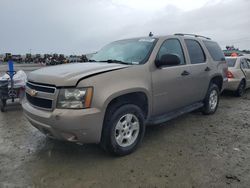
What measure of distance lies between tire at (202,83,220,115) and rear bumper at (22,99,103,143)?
3.36 metres

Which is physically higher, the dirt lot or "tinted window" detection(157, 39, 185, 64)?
"tinted window" detection(157, 39, 185, 64)

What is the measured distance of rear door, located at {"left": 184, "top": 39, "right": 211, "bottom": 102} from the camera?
4707 millimetres

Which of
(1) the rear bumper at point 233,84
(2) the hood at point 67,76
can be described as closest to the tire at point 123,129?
(2) the hood at point 67,76

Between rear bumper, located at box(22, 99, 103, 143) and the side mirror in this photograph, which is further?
the side mirror

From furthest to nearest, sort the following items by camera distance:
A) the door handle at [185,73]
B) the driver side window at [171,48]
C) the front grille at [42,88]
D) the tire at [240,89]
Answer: the tire at [240,89], the door handle at [185,73], the driver side window at [171,48], the front grille at [42,88]

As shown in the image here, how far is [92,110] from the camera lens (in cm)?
294

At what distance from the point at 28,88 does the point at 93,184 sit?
6.10 feet

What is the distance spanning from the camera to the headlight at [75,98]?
292 centimetres

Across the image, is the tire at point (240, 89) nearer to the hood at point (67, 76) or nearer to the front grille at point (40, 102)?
the hood at point (67, 76)

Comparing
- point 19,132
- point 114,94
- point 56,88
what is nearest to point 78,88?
point 56,88

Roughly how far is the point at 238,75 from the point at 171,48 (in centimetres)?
486

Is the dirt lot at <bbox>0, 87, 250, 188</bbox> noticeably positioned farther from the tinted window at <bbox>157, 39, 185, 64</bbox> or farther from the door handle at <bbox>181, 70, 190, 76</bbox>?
the tinted window at <bbox>157, 39, 185, 64</bbox>

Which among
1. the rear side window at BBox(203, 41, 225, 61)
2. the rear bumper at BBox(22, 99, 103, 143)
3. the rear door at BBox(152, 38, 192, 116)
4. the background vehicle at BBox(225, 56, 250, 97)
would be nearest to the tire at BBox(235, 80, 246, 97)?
the background vehicle at BBox(225, 56, 250, 97)

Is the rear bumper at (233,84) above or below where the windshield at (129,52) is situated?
below
